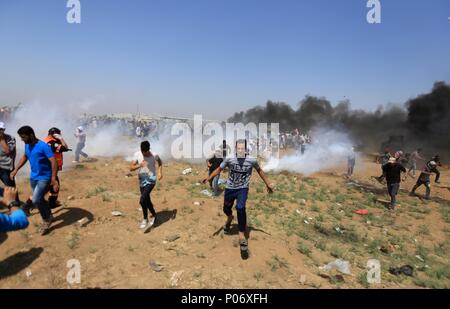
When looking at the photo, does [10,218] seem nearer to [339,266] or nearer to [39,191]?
[39,191]

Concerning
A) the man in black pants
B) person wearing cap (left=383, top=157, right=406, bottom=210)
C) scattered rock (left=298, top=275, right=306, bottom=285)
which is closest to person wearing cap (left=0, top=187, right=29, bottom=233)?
the man in black pants

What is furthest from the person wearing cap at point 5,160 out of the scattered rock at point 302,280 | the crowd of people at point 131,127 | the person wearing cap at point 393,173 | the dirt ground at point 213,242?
the crowd of people at point 131,127

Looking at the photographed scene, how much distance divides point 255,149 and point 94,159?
36.9 feet

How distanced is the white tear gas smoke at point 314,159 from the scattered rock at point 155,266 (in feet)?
36.5

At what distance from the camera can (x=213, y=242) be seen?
528 cm

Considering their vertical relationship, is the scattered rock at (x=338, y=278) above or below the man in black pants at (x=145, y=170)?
below

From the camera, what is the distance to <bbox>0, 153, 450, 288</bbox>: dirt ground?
4.27 meters

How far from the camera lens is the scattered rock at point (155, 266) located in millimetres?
4344

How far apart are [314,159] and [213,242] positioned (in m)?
15.7

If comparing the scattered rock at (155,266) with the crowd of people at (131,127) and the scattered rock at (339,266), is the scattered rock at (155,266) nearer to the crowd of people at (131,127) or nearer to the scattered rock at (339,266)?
the scattered rock at (339,266)

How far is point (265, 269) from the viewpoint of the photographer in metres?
4.53

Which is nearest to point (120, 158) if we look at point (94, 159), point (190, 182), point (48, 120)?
point (94, 159)

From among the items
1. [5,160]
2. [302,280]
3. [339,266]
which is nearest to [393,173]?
[339,266]
